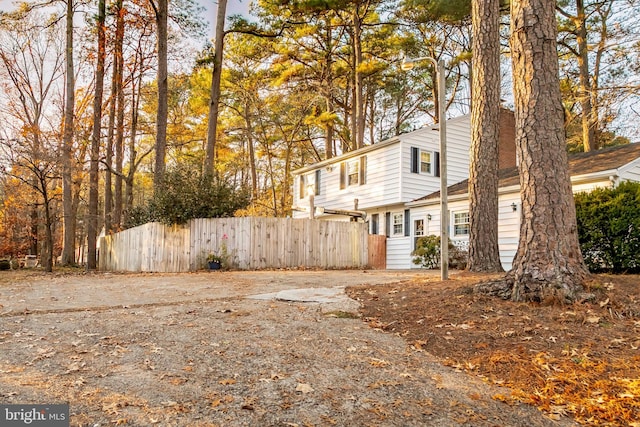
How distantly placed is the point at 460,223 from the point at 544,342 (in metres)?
11.5

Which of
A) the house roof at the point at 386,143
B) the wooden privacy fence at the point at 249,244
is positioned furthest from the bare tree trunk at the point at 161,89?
the house roof at the point at 386,143

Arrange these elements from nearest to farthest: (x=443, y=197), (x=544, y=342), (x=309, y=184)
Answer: (x=544, y=342)
(x=443, y=197)
(x=309, y=184)

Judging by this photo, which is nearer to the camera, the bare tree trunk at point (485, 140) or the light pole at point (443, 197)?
the light pole at point (443, 197)

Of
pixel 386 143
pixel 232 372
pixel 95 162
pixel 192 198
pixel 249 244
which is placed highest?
pixel 386 143

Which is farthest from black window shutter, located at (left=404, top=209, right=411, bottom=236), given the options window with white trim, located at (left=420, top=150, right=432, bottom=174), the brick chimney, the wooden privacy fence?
the brick chimney

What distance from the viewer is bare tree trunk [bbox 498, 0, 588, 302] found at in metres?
4.77

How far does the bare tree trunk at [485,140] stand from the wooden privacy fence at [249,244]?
6062 mm

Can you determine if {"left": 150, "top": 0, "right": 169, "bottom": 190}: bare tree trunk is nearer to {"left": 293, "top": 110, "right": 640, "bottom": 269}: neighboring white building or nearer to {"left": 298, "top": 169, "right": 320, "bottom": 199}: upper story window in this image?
{"left": 293, "top": 110, "right": 640, "bottom": 269}: neighboring white building

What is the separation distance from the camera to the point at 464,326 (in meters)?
4.32

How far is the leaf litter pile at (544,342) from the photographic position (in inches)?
114

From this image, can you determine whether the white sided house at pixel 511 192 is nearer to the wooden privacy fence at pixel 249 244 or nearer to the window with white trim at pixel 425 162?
the window with white trim at pixel 425 162

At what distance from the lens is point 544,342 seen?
149 inches

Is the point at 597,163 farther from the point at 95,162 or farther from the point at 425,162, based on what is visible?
the point at 95,162

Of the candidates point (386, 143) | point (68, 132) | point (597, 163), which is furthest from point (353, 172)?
point (68, 132)
